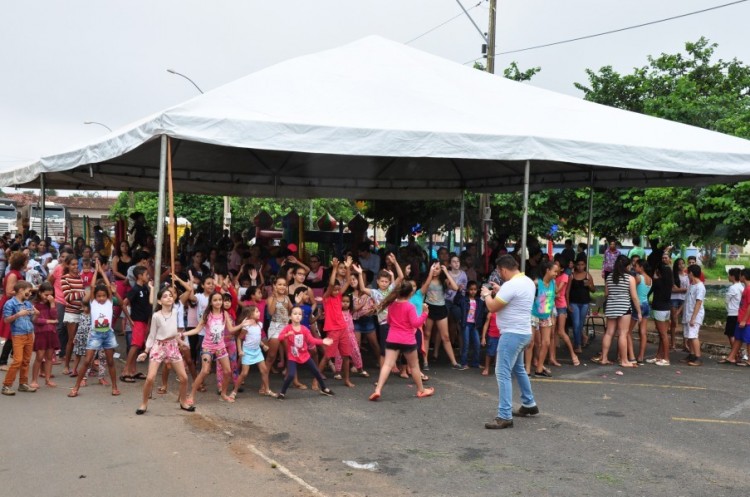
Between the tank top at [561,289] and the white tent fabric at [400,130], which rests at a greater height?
the white tent fabric at [400,130]

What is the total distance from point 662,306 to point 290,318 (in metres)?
5.96

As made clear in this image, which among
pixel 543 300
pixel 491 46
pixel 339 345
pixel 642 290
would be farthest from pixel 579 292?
pixel 491 46

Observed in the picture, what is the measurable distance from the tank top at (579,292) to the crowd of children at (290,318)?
0.06 ft

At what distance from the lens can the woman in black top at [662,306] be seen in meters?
11.1

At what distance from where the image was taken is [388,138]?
9.62 meters

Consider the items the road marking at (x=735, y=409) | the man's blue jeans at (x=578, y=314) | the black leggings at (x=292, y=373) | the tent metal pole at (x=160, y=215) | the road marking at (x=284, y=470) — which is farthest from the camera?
the man's blue jeans at (x=578, y=314)

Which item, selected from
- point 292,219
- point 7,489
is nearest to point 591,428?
point 7,489

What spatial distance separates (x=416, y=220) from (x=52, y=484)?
1870cm

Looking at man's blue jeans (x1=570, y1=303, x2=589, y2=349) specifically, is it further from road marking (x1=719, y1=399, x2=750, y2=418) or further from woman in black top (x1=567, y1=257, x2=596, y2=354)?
road marking (x1=719, y1=399, x2=750, y2=418)

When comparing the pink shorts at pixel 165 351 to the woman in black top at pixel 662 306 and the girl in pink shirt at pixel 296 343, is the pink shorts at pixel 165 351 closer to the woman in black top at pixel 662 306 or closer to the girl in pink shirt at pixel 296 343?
the girl in pink shirt at pixel 296 343

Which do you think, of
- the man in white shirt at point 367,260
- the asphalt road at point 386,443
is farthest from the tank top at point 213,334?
the man in white shirt at point 367,260

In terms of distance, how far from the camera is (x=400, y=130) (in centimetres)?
966

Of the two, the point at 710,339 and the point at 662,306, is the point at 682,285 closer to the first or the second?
the point at 662,306

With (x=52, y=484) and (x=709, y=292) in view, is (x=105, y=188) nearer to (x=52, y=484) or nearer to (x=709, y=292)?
(x=52, y=484)
